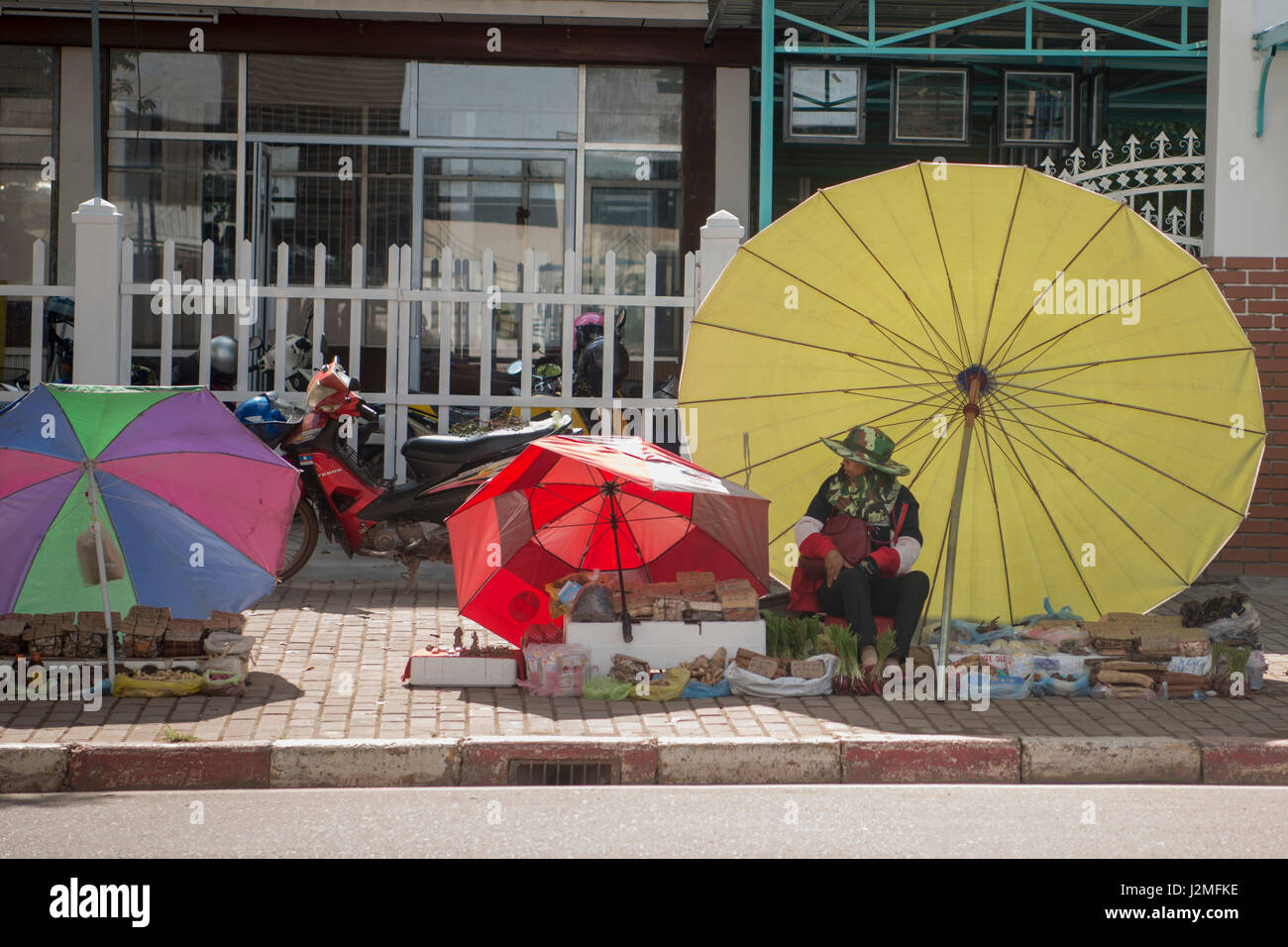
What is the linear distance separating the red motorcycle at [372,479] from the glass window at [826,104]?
5.58 meters

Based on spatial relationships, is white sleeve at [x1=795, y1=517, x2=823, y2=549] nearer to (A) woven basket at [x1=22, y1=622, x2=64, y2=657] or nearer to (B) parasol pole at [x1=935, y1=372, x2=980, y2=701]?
(B) parasol pole at [x1=935, y1=372, x2=980, y2=701]

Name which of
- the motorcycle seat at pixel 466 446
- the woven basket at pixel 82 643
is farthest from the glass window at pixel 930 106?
the woven basket at pixel 82 643

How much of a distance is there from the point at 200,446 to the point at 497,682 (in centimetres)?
186

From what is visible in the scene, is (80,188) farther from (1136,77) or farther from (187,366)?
(1136,77)

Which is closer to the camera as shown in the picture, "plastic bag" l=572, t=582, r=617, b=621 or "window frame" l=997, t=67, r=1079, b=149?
"plastic bag" l=572, t=582, r=617, b=621

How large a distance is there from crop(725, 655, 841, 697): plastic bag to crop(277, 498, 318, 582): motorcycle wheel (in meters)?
3.59

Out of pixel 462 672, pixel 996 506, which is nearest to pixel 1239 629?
pixel 996 506

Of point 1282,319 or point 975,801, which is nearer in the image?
point 975,801

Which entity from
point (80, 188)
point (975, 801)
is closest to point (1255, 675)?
point (975, 801)

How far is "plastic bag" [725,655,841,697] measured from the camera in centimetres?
675

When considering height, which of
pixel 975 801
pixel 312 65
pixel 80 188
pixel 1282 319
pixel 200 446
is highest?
pixel 312 65

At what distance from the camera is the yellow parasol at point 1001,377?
6832 mm

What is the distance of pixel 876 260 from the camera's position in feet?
23.1

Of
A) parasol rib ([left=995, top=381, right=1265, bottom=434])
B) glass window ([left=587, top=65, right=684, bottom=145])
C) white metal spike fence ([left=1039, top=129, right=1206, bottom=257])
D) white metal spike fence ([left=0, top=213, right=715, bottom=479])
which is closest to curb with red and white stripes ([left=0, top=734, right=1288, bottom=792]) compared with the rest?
parasol rib ([left=995, top=381, right=1265, bottom=434])
